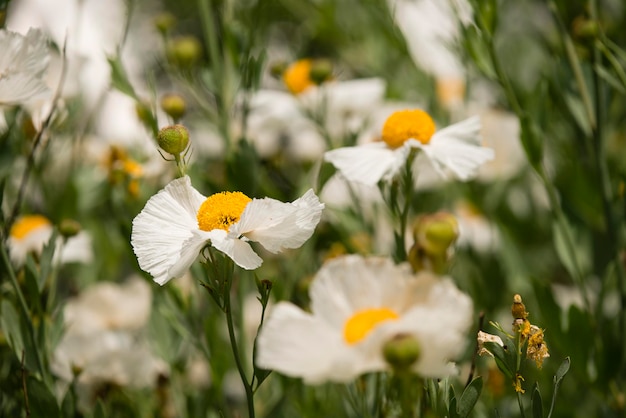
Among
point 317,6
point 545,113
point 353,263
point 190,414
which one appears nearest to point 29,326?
point 190,414

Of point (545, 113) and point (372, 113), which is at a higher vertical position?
point (545, 113)

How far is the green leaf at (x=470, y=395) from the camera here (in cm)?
47

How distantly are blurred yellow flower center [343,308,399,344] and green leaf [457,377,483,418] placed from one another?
112 millimetres

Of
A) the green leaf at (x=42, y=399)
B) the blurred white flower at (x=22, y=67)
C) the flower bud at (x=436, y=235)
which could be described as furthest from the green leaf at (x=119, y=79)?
the flower bud at (x=436, y=235)

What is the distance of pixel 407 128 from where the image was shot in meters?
0.61

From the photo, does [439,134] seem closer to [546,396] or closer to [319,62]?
[319,62]

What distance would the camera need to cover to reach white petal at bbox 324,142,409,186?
0.58 meters

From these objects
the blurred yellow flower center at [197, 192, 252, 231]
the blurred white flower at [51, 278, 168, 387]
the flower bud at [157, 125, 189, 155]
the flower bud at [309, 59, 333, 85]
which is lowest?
the blurred white flower at [51, 278, 168, 387]

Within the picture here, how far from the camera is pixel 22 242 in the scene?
875mm

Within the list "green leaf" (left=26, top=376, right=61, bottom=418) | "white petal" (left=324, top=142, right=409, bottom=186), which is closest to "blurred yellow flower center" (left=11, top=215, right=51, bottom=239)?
"green leaf" (left=26, top=376, right=61, bottom=418)

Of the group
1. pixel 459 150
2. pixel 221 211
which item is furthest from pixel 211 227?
pixel 459 150

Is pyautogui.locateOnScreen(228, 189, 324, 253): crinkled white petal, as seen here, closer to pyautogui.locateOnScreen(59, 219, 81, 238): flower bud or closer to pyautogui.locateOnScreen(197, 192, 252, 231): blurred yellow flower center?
pyautogui.locateOnScreen(197, 192, 252, 231): blurred yellow flower center

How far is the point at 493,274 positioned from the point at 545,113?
10.4 inches

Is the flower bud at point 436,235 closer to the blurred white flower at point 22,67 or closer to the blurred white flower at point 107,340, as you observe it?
the blurred white flower at point 22,67
